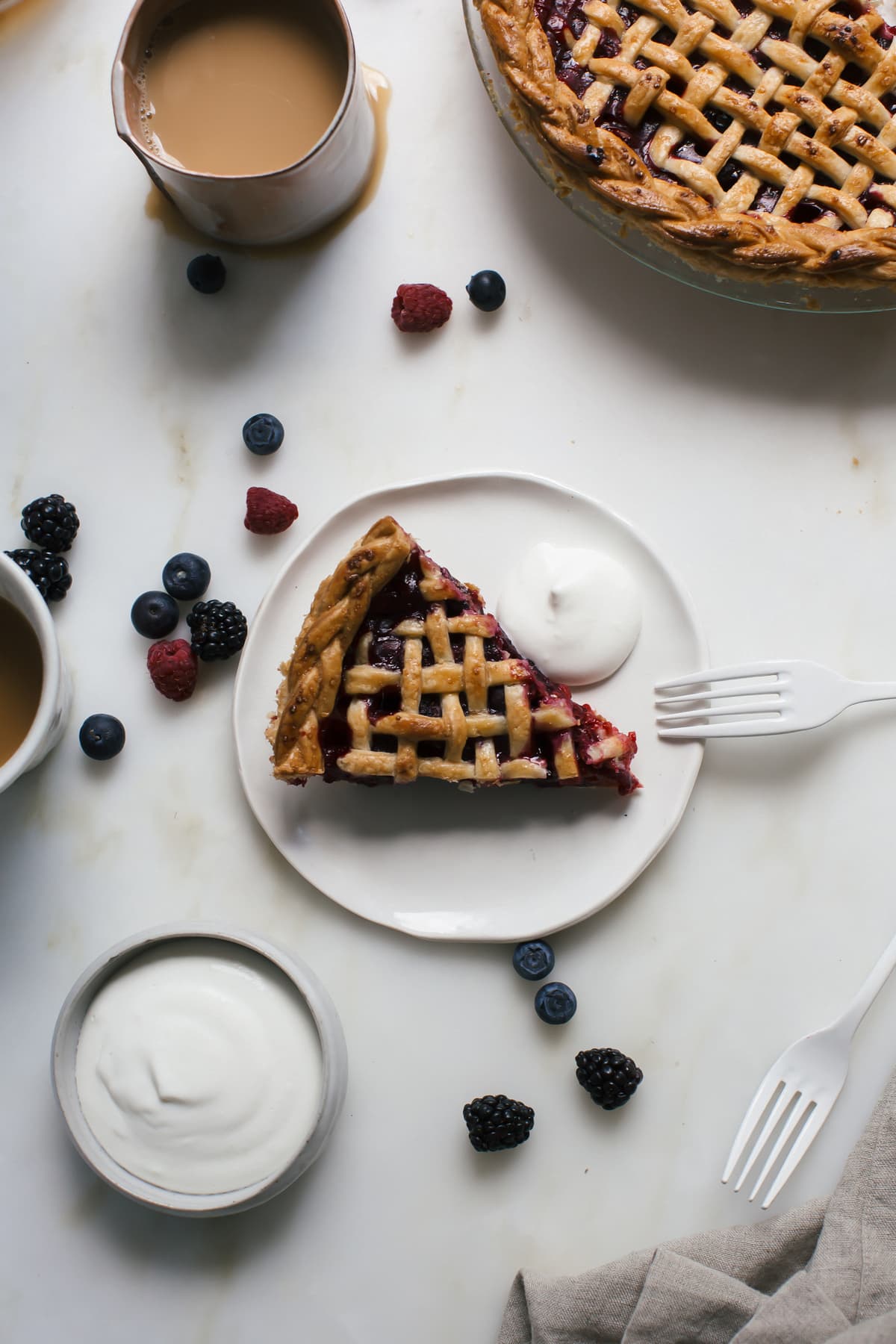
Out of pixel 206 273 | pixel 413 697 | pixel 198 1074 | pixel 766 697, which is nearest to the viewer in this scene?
pixel 198 1074

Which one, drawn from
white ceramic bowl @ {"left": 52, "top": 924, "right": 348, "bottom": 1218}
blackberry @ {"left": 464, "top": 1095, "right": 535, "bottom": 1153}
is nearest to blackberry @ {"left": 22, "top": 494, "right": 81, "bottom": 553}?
white ceramic bowl @ {"left": 52, "top": 924, "right": 348, "bottom": 1218}

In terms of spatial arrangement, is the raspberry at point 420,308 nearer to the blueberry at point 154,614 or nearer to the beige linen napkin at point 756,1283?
the blueberry at point 154,614

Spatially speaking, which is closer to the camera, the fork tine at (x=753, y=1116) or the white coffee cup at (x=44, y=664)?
the white coffee cup at (x=44, y=664)

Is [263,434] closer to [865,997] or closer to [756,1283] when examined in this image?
[865,997]

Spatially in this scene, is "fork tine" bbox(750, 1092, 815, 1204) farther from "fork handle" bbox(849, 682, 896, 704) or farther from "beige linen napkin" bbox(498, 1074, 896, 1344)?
"fork handle" bbox(849, 682, 896, 704)

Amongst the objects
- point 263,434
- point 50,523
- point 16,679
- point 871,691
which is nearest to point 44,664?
point 16,679

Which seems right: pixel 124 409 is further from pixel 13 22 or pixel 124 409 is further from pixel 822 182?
pixel 822 182

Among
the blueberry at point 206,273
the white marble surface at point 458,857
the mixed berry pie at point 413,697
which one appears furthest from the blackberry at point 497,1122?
the blueberry at point 206,273
